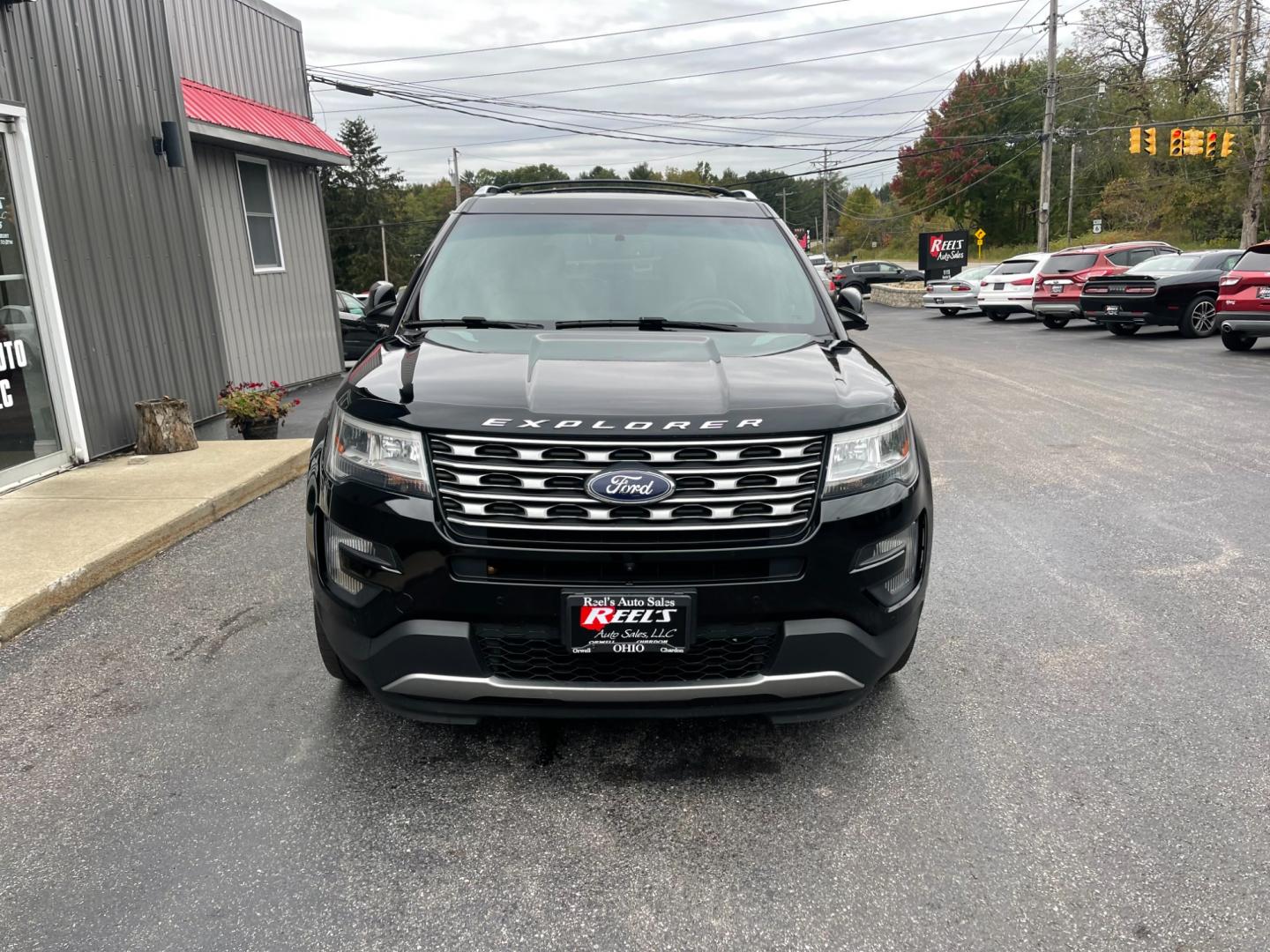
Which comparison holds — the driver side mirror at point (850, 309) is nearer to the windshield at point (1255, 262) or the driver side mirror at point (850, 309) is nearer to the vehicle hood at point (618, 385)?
the vehicle hood at point (618, 385)

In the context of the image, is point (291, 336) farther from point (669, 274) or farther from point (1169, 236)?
point (1169, 236)

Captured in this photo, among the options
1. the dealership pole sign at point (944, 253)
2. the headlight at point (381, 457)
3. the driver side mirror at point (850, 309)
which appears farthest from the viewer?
the dealership pole sign at point (944, 253)

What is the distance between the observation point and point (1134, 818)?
2779mm

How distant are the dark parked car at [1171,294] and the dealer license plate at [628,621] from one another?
688 inches

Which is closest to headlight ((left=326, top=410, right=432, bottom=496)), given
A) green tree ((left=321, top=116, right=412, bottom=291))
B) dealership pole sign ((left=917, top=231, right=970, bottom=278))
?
dealership pole sign ((left=917, top=231, right=970, bottom=278))

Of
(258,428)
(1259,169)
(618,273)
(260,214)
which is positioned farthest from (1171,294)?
(1259,169)

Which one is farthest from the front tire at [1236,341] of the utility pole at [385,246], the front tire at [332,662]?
the utility pole at [385,246]

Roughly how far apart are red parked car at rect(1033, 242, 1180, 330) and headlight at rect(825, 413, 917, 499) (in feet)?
63.0

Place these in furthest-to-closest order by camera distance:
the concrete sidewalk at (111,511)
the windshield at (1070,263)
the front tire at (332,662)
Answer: the windshield at (1070,263), the concrete sidewalk at (111,511), the front tire at (332,662)

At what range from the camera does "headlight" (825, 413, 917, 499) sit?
109 inches

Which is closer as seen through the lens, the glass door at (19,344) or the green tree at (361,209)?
the glass door at (19,344)

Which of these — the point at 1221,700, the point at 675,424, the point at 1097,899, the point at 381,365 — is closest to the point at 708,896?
the point at 1097,899

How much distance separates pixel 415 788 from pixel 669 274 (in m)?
2.29

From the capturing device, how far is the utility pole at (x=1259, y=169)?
99.5 feet
